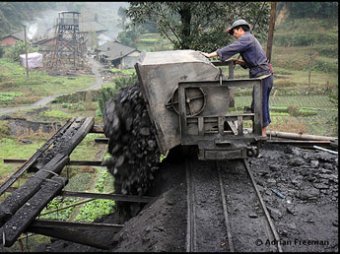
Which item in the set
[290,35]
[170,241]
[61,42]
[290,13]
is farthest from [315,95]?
[61,42]

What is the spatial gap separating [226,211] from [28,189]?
3508 millimetres

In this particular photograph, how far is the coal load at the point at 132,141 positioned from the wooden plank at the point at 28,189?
112 cm

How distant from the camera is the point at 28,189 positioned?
7.02 meters

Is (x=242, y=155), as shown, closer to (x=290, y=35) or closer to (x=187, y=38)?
(x=187, y=38)

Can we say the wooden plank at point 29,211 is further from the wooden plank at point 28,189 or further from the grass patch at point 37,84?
the grass patch at point 37,84

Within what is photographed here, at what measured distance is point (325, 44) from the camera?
24.9 metres

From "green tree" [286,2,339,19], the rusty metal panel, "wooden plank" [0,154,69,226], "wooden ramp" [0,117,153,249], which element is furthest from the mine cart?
"green tree" [286,2,339,19]

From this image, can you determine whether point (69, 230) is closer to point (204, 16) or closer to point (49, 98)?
point (204, 16)

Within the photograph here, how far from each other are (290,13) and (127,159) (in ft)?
55.2

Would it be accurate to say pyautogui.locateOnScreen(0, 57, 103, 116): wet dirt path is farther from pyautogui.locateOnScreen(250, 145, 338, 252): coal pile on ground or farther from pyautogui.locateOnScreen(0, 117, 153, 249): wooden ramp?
pyautogui.locateOnScreen(250, 145, 338, 252): coal pile on ground

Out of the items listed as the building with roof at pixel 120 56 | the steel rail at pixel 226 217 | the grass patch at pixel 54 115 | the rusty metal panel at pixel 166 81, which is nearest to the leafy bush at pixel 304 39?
the grass patch at pixel 54 115

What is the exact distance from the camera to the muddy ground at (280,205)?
→ 17.1 ft

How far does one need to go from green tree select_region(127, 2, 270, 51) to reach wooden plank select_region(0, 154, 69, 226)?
801 centimetres

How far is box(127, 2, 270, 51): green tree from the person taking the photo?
14.4 m
